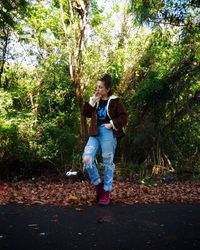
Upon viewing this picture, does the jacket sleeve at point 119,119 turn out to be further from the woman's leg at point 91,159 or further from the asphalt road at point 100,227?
the asphalt road at point 100,227

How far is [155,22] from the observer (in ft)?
35.2

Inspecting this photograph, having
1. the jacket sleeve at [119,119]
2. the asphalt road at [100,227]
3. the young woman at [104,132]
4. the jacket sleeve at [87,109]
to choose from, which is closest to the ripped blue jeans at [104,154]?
the young woman at [104,132]

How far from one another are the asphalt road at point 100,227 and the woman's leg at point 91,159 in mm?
501

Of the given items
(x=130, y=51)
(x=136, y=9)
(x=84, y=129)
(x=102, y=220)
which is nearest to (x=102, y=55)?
(x=130, y=51)

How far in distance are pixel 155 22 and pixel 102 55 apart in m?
6.33

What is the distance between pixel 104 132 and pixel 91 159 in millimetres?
446

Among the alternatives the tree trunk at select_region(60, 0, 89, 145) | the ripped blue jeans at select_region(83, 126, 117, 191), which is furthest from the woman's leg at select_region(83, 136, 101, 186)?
the tree trunk at select_region(60, 0, 89, 145)

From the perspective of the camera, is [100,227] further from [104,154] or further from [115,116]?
[115,116]

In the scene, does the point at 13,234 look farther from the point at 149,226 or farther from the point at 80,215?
the point at 149,226

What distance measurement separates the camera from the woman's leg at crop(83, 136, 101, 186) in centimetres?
620

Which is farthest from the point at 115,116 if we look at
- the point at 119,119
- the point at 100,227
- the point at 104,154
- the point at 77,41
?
the point at 77,41

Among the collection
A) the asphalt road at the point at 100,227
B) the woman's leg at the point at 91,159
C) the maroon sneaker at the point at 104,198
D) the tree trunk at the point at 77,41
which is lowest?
the asphalt road at the point at 100,227

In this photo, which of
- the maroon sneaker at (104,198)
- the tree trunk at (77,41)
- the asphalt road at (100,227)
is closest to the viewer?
the asphalt road at (100,227)

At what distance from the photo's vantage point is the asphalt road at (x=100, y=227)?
13.8 ft
